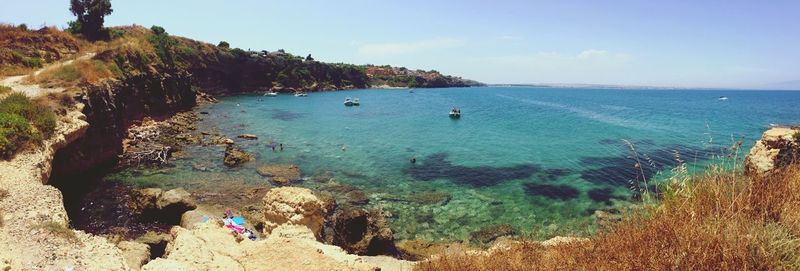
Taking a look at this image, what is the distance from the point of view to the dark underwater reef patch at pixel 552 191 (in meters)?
26.1

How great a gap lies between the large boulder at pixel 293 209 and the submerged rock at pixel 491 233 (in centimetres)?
835

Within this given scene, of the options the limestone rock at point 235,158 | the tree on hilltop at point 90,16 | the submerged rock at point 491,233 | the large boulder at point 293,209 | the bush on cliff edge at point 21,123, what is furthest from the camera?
the tree on hilltop at point 90,16

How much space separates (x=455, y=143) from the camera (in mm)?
46250

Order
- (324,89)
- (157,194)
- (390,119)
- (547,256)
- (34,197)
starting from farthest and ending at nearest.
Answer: (324,89)
(390,119)
(157,194)
(34,197)
(547,256)

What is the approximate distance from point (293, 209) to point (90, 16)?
60.0m

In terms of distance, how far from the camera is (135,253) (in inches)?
536

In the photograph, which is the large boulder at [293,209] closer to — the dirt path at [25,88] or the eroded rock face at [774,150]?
the eroded rock face at [774,150]

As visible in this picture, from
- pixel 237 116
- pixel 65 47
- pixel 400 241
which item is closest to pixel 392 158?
pixel 400 241

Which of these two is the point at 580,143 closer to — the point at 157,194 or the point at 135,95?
the point at 157,194

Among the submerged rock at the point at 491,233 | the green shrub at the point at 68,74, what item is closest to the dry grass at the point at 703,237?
the submerged rock at the point at 491,233

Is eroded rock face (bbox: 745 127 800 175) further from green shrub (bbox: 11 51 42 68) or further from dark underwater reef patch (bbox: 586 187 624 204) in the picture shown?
green shrub (bbox: 11 51 42 68)

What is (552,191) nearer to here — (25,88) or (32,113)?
(32,113)

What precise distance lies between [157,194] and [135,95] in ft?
103

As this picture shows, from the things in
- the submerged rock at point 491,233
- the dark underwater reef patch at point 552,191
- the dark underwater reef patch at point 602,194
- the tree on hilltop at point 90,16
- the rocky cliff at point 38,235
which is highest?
the tree on hilltop at point 90,16
